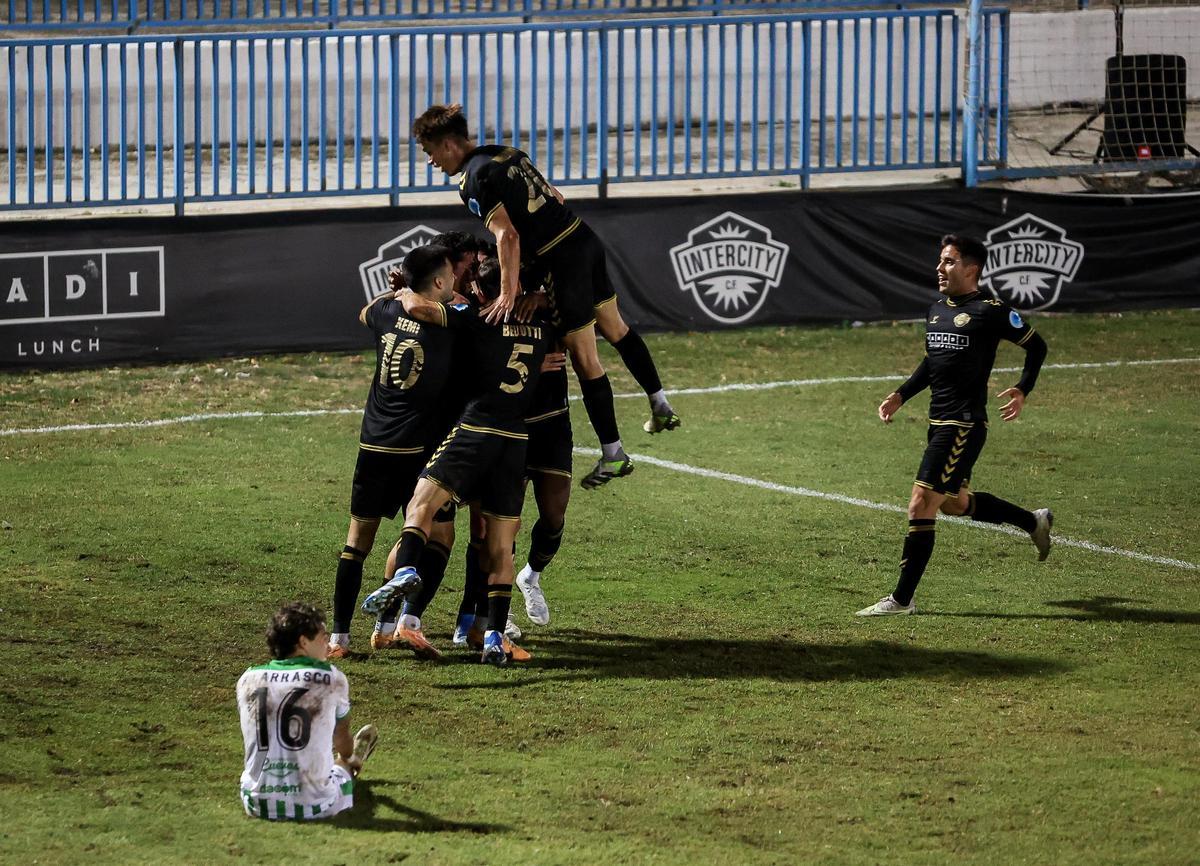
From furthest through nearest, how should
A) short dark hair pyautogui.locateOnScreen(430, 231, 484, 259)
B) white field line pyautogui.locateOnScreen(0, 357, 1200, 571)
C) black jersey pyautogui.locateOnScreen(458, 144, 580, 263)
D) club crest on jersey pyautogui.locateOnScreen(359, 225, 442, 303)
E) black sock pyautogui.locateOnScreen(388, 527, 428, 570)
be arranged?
club crest on jersey pyautogui.locateOnScreen(359, 225, 442, 303) < white field line pyautogui.locateOnScreen(0, 357, 1200, 571) < black jersey pyautogui.locateOnScreen(458, 144, 580, 263) < short dark hair pyautogui.locateOnScreen(430, 231, 484, 259) < black sock pyautogui.locateOnScreen(388, 527, 428, 570)

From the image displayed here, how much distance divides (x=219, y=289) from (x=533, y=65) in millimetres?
4396

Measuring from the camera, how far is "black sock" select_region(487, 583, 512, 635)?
8.06 meters

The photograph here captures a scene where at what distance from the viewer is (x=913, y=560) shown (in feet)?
29.2

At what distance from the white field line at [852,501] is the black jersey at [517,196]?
11.7 feet

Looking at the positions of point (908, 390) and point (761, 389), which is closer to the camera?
point (908, 390)

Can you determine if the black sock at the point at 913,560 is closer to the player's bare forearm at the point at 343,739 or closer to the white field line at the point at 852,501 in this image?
the white field line at the point at 852,501

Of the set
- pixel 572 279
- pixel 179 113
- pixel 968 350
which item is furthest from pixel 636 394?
pixel 968 350

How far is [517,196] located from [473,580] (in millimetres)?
2037

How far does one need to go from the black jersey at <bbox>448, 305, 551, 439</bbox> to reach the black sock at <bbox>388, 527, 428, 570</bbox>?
0.59 m

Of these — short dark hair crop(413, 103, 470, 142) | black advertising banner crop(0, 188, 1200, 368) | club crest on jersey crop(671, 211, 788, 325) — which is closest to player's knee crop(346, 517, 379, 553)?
short dark hair crop(413, 103, 470, 142)

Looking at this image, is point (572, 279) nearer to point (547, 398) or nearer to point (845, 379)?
point (547, 398)

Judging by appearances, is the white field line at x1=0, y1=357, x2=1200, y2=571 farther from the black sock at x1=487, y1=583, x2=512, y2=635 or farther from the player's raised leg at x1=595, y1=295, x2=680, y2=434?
the black sock at x1=487, y1=583, x2=512, y2=635

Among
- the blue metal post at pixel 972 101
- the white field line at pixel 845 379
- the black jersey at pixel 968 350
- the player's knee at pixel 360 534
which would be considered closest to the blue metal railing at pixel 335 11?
the blue metal post at pixel 972 101

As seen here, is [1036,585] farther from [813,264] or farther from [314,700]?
[813,264]
